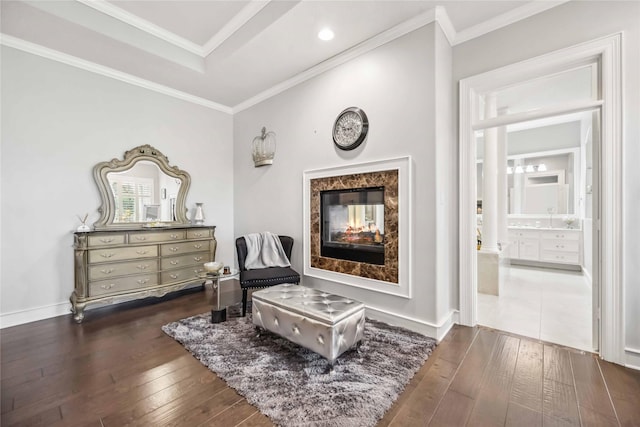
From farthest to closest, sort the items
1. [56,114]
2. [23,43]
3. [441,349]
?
1. [56,114]
2. [23,43]
3. [441,349]

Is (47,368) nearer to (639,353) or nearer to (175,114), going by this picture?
(175,114)

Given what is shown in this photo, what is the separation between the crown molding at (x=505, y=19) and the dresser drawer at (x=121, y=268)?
423 cm

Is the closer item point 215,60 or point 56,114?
point 56,114

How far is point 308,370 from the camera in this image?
75.3 inches

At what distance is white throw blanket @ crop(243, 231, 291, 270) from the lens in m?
3.32

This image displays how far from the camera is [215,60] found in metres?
3.34

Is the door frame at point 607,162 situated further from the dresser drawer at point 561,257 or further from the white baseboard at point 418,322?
the dresser drawer at point 561,257

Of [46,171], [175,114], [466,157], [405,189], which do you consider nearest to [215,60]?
[175,114]

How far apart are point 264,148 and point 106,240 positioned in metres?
2.31

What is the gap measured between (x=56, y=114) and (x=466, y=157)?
14.8ft

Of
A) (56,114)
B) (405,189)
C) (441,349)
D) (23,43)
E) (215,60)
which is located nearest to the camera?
(441,349)

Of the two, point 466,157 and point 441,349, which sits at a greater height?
point 466,157

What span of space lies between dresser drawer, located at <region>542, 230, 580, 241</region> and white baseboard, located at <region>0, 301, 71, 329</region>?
25.4 feet

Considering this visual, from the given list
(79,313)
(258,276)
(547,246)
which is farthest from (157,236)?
(547,246)
